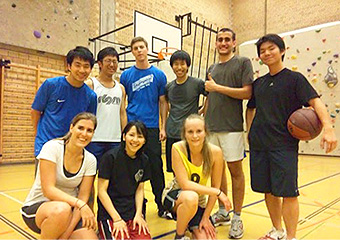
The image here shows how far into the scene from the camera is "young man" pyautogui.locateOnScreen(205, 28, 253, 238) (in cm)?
242

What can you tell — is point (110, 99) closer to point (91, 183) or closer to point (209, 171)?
point (91, 183)

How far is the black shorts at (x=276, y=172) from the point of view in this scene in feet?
6.27

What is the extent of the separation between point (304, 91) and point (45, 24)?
627 cm

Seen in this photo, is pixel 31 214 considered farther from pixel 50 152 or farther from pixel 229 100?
pixel 229 100

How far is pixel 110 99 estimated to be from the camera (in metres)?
2.56

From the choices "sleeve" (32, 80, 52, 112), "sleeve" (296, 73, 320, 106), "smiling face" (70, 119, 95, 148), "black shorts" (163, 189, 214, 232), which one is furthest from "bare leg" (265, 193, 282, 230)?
"sleeve" (32, 80, 52, 112)

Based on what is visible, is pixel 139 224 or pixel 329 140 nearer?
pixel 329 140

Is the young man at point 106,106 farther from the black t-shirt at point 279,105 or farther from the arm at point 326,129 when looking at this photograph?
the arm at point 326,129

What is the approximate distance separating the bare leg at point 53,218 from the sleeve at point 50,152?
283mm

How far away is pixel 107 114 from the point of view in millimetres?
2539

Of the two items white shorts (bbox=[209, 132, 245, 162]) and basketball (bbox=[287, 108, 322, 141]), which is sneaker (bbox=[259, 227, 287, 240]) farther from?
basketball (bbox=[287, 108, 322, 141])

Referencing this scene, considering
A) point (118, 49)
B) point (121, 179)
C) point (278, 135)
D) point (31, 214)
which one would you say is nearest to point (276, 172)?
point (278, 135)

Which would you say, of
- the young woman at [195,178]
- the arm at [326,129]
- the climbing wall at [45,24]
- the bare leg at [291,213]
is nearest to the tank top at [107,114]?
the young woman at [195,178]

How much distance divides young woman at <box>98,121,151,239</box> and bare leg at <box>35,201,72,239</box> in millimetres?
321
